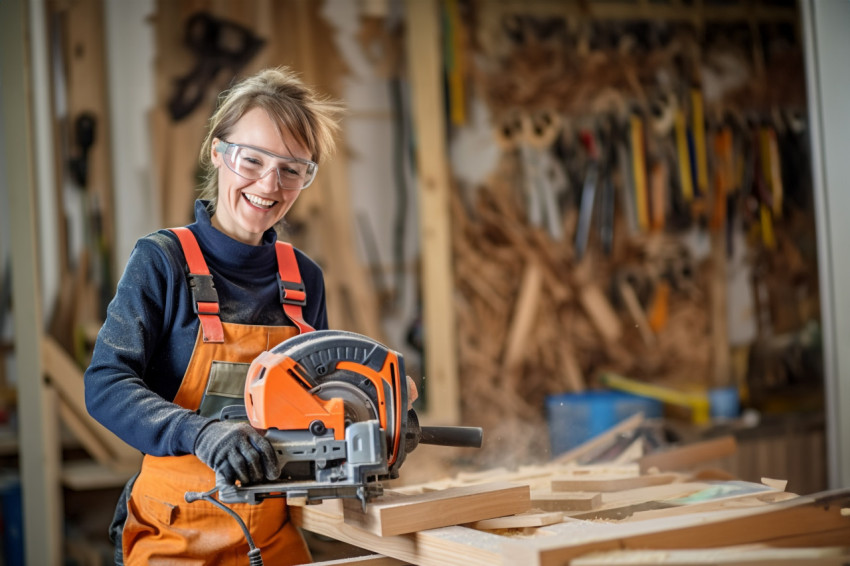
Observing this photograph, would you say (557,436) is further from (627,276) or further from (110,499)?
(110,499)

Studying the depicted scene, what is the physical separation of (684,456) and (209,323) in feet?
5.46

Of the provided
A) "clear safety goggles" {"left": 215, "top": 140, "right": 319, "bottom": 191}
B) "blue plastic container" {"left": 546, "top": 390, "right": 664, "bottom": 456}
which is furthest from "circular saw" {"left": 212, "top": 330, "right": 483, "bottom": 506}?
"blue plastic container" {"left": 546, "top": 390, "right": 664, "bottom": 456}

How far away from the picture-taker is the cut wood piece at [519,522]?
178cm

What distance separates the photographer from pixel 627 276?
5.46m

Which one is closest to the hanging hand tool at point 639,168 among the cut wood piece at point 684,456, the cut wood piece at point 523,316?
the cut wood piece at point 523,316

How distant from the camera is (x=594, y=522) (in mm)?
1784

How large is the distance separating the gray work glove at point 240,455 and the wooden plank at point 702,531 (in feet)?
1.56

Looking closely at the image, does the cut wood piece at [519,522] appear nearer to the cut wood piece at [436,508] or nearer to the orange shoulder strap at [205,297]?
the cut wood piece at [436,508]

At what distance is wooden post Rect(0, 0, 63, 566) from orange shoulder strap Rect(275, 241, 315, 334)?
205 cm

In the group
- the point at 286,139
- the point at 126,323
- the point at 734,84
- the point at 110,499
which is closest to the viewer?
the point at 126,323

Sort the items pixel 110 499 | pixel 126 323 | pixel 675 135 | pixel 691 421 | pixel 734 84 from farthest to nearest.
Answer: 1. pixel 734 84
2. pixel 675 135
3. pixel 691 421
4. pixel 110 499
5. pixel 126 323

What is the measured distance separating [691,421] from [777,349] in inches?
44.0

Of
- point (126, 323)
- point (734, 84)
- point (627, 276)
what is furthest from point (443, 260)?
point (126, 323)

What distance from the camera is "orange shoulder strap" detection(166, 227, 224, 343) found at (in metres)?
1.94
